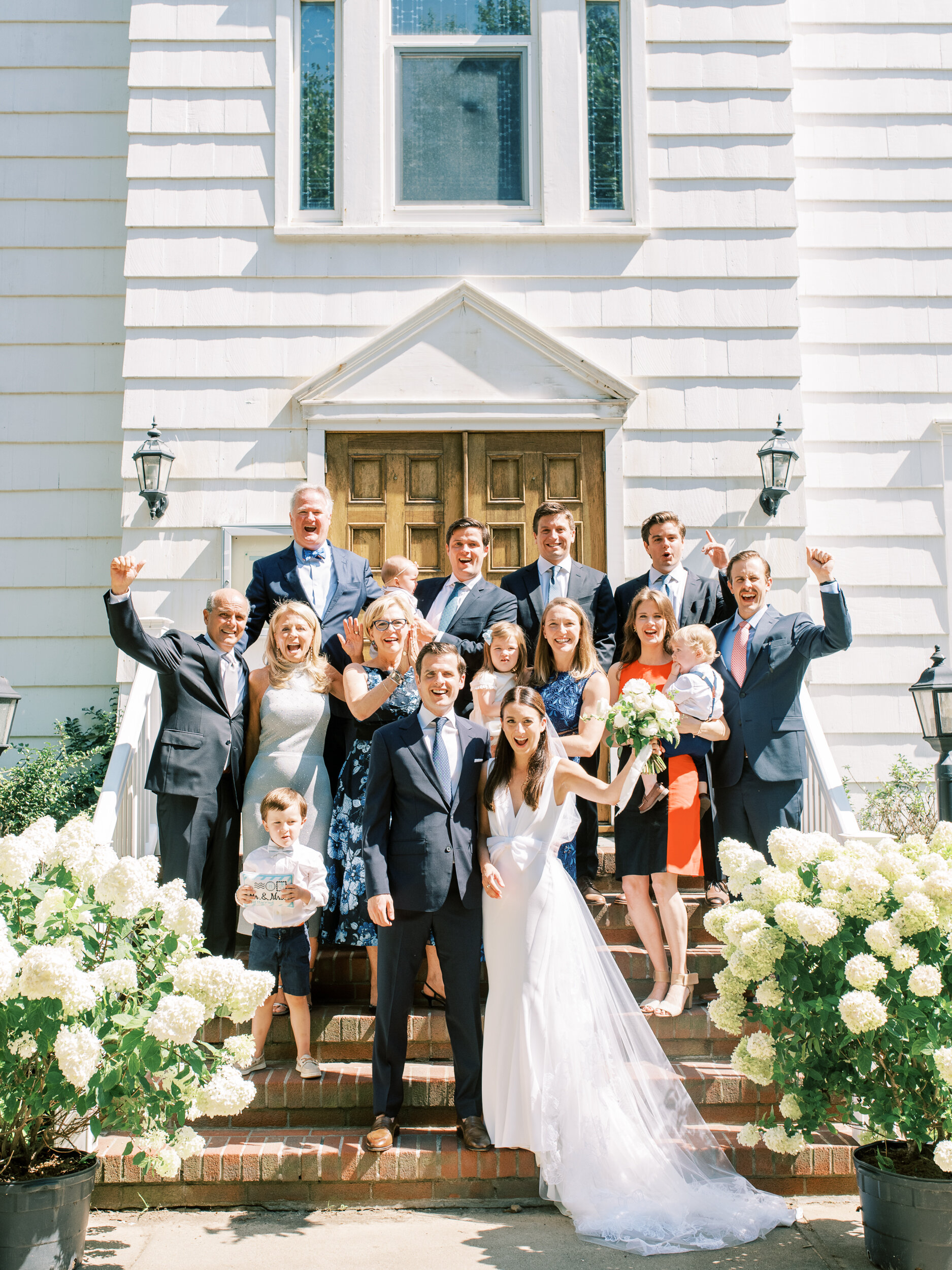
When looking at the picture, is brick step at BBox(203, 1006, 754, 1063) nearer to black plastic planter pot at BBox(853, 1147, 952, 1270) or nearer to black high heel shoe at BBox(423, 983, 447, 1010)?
black high heel shoe at BBox(423, 983, 447, 1010)

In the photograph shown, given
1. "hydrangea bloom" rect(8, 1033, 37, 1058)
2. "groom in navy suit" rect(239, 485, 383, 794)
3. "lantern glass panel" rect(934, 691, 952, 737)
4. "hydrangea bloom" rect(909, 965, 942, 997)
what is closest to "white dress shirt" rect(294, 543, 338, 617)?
"groom in navy suit" rect(239, 485, 383, 794)

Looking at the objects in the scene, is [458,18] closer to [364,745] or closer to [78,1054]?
[364,745]

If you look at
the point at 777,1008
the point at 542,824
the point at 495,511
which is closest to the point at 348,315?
the point at 495,511

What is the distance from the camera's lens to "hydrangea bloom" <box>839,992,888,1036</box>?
343 cm

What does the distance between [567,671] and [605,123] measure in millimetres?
4248

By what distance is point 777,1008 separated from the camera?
12.4 feet

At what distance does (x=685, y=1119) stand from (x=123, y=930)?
2203 mm

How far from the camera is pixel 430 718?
448cm

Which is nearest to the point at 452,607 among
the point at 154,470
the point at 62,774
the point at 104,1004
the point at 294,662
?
Result: the point at 294,662

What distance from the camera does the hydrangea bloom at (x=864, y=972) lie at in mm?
3480

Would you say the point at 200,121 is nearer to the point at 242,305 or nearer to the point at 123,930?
the point at 242,305

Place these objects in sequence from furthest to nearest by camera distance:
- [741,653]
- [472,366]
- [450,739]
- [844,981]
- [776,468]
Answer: [472,366], [776,468], [741,653], [450,739], [844,981]

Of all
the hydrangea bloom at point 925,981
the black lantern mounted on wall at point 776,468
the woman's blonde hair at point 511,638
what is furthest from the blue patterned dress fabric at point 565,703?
the black lantern mounted on wall at point 776,468

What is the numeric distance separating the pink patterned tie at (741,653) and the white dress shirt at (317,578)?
2.01 metres
